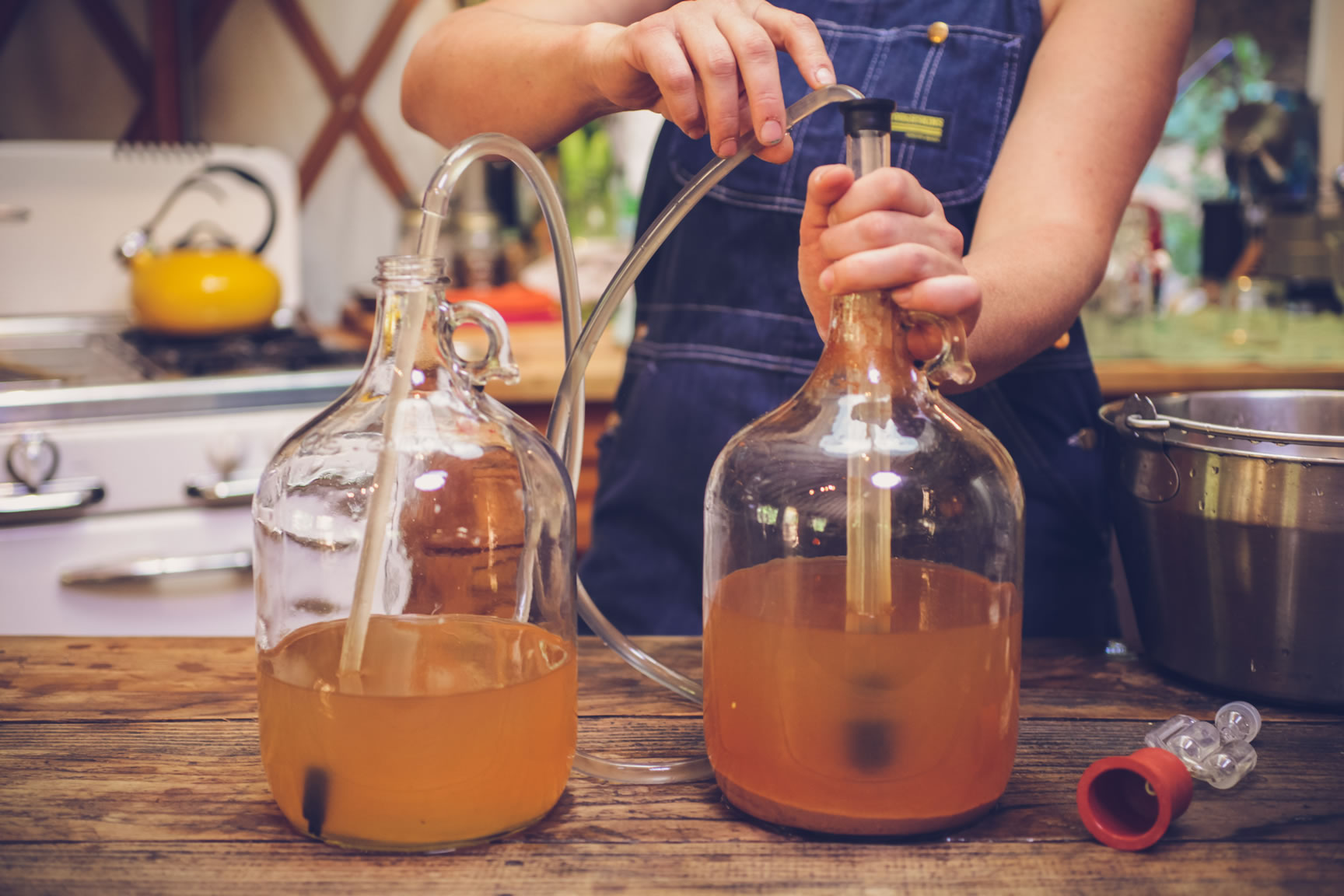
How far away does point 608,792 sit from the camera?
0.45 m

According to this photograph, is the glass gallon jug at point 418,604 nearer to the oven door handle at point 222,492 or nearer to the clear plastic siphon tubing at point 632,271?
the clear plastic siphon tubing at point 632,271

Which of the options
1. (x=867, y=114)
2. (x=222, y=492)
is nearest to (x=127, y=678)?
(x=867, y=114)

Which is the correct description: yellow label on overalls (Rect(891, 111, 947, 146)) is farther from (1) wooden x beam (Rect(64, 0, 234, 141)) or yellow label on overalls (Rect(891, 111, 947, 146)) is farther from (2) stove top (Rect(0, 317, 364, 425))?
(1) wooden x beam (Rect(64, 0, 234, 141))

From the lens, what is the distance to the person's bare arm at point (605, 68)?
0.46 metres

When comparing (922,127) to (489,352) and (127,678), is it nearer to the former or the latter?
(489,352)

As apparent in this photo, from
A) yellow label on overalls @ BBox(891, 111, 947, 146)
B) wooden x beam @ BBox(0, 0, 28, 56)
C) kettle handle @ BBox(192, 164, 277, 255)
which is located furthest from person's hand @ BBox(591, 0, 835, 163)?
wooden x beam @ BBox(0, 0, 28, 56)

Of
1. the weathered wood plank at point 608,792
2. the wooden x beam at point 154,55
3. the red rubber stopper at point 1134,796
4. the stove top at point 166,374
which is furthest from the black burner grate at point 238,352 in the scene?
the red rubber stopper at point 1134,796

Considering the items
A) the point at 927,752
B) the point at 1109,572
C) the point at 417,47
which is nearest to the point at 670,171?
the point at 417,47

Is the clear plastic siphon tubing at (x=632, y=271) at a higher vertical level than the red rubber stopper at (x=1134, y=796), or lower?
higher

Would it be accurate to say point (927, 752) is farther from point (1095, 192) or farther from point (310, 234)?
point (310, 234)

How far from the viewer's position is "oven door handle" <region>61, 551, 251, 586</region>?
1204mm

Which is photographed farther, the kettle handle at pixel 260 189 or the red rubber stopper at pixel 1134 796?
the kettle handle at pixel 260 189

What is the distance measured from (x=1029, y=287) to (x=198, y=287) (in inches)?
46.1

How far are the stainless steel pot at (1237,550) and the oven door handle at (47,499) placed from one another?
40.2 inches
